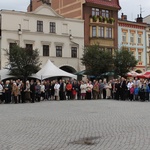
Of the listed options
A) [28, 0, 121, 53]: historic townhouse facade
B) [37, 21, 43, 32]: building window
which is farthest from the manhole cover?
[28, 0, 121, 53]: historic townhouse facade

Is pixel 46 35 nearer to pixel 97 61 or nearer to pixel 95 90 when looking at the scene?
pixel 97 61

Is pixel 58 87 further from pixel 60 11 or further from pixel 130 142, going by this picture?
pixel 60 11

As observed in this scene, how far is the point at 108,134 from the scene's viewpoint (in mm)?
9875

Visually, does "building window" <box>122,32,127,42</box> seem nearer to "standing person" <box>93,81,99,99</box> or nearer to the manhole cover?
"standing person" <box>93,81,99,99</box>

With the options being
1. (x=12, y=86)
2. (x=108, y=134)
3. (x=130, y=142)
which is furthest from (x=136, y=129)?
(x=12, y=86)

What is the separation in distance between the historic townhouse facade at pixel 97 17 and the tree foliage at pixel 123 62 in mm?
4565

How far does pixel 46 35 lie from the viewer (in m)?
41.3

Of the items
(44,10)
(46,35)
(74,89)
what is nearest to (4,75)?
(74,89)

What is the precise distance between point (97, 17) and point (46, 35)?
26.9 ft

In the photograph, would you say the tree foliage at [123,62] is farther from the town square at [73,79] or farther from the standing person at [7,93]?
the standing person at [7,93]

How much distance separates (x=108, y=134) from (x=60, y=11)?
135 ft

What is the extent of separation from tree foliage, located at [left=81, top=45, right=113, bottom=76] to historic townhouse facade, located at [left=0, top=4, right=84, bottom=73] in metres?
4.08

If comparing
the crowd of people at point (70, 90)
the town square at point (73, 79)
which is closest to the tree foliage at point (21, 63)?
the town square at point (73, 79)

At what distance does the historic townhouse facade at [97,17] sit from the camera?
147 ft
